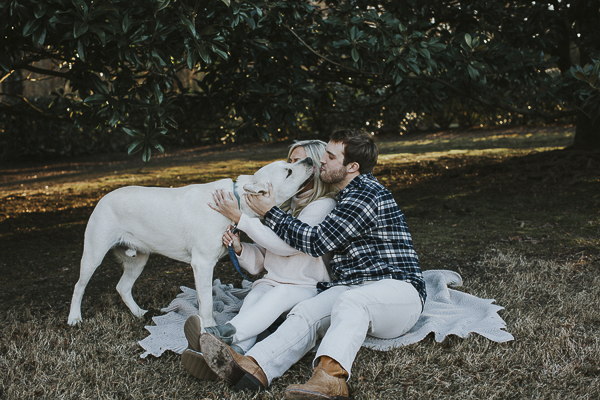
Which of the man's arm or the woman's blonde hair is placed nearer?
the man's arm

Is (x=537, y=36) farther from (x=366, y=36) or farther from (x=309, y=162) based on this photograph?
(x=309, y=162)

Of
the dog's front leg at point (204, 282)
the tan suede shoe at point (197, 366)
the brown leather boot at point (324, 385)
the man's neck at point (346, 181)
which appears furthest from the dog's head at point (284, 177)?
the brown leather boot at point (324, 385)

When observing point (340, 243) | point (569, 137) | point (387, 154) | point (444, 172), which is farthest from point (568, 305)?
point (569, 137)

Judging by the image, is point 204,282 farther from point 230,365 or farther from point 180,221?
point 230,365

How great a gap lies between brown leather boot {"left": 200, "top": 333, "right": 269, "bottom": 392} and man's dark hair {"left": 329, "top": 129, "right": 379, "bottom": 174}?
1551mm

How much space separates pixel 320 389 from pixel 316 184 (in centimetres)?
165

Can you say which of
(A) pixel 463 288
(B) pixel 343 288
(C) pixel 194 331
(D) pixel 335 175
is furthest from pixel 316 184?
(A) pixel 463 288

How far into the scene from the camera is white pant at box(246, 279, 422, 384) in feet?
9.08

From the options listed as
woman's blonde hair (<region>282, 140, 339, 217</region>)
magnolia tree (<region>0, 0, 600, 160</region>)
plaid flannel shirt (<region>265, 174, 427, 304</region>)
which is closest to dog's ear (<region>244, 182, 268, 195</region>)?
plaid flannel shirt (<region>265, 174, 427, 304</region>)

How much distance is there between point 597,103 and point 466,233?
2169mm

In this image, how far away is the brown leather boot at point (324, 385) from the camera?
2.50 m

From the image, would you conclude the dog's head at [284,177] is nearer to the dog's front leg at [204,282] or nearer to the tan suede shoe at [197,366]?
the dog's front leg at [204,282]

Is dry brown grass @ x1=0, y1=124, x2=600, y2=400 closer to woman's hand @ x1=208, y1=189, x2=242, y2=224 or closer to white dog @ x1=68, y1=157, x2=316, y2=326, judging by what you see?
white dog @ x1=68, y1=157, x2=316, y2=326

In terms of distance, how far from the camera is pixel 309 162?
362cm
